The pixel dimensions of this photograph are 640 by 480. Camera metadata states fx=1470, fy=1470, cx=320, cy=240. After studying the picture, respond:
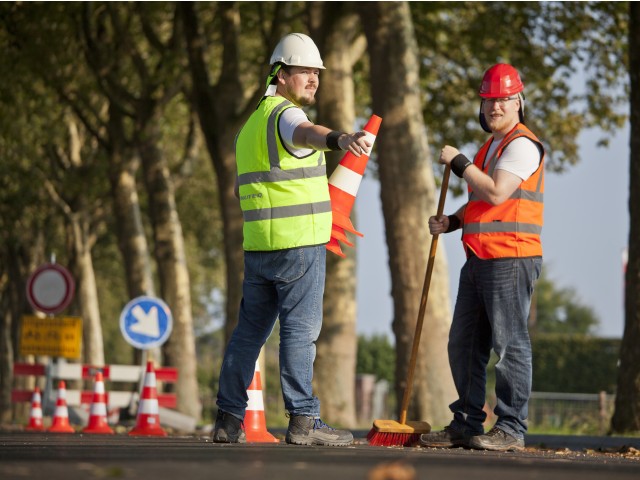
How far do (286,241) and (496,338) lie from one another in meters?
1.39

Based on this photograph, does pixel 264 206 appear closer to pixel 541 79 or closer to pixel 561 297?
pixel 541 79

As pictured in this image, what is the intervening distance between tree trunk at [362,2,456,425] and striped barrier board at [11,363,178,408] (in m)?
5.92

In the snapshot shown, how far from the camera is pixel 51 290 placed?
19484mm

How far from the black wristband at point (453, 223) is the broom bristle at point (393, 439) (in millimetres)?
1327

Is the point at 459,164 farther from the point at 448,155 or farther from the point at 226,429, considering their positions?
the point at 226,429

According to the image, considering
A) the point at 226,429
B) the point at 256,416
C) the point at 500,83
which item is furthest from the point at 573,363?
the point at 226,429

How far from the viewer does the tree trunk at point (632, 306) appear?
41.7 ft

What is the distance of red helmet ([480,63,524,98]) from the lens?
8.63 meters

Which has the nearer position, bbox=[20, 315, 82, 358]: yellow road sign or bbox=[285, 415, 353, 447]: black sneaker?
bbox=[285, 415, 353, 447]: black sneaker

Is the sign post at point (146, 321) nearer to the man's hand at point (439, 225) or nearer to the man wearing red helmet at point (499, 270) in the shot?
the man's hand at point (439, 225)

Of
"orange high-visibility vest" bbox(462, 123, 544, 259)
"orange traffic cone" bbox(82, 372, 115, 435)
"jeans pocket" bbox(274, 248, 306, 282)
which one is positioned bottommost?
"orange traffic cone" bbox(82, 372, 115, 435)

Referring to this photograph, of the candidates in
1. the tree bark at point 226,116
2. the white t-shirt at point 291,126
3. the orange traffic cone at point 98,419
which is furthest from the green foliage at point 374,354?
the white t-shirt at point 291,126

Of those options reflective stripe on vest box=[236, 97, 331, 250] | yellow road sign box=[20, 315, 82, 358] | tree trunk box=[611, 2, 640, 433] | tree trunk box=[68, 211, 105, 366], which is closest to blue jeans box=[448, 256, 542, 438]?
reflective stripe on vest box=[236, 97, 331, 250]

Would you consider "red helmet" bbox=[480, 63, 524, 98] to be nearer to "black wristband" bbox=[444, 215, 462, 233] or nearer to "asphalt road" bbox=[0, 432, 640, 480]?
"black wristband" bbox=[444, 215, 462, 233]
